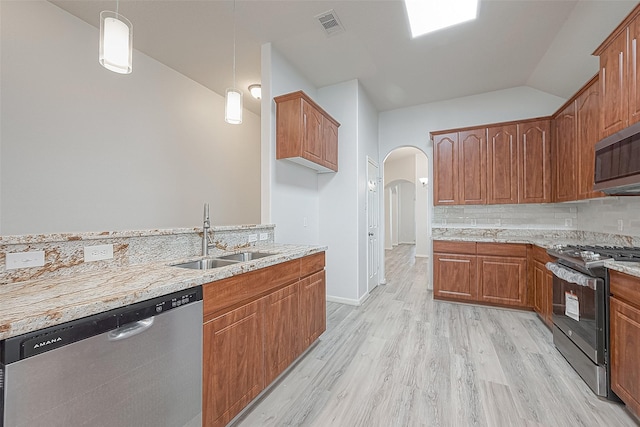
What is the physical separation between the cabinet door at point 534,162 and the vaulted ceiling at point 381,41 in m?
0.63

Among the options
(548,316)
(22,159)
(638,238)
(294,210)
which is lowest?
(548,316)

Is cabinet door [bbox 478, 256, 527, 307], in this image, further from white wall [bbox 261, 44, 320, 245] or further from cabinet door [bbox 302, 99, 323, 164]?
cabinet door [bbox 302, 99, 323, 164]

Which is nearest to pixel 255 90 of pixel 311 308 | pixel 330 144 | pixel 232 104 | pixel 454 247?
pixel 330 144

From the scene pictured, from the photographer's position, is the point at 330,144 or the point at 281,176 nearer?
the point at 281,176

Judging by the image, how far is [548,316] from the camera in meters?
→ 2.83

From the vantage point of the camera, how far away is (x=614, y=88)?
2053mm

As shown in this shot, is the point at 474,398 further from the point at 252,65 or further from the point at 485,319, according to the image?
the point at 252,65

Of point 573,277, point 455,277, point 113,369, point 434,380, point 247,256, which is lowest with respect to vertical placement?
point 434,380

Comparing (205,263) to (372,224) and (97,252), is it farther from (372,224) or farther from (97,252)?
(372,224)

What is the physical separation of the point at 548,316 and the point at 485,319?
24.2 inches

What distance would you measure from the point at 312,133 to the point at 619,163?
2.67 m

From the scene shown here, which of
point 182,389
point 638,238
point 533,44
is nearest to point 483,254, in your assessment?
point 638,238

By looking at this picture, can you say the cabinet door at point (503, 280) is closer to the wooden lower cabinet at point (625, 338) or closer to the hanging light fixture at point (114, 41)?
the wooden lower cabinet at point (625, 338)

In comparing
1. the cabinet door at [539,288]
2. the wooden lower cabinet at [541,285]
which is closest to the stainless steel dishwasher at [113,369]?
the wooden lower cabinet at [541,285]
